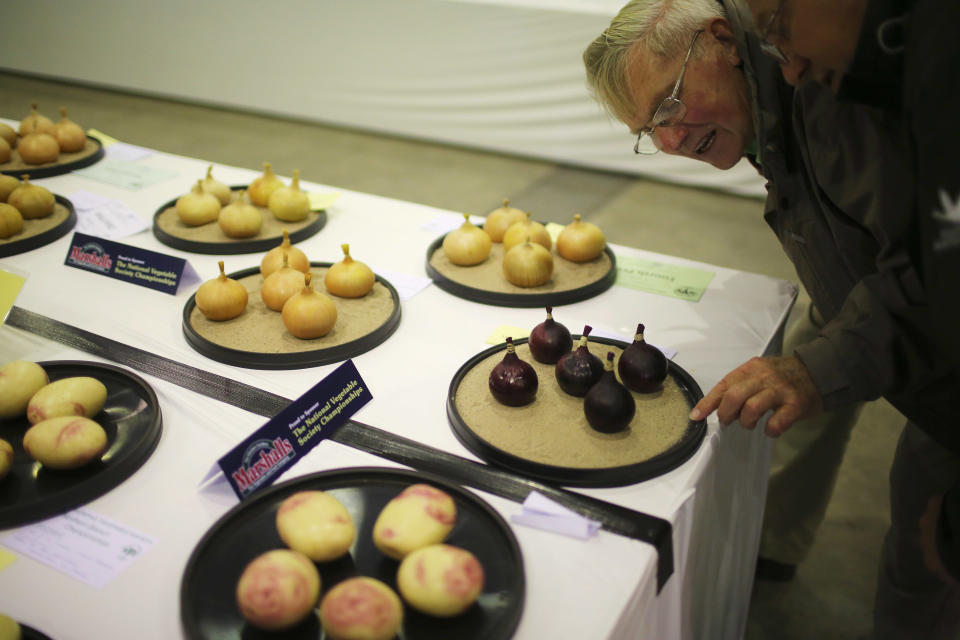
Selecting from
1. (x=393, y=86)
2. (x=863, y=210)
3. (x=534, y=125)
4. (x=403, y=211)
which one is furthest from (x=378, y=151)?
(x=863, y=210)

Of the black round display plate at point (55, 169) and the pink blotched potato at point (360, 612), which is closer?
the pink blotched potato at point (360, 612)

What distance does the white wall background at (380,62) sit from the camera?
3.82 meters

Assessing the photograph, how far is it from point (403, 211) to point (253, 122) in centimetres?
338

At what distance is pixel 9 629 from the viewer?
2.37 feet

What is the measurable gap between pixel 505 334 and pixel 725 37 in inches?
23.4

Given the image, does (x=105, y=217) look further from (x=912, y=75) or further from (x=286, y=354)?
(x=912, y=75)

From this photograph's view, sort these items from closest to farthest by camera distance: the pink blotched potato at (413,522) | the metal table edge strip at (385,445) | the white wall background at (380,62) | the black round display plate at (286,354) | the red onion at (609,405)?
the pink blotched potato at (413,522) → the metal table edge strip at (385,445) → the red onion at (609,405) → the black round display plate at (286,354) → the white wall background at (380,62)

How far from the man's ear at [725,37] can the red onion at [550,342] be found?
1.61 ft

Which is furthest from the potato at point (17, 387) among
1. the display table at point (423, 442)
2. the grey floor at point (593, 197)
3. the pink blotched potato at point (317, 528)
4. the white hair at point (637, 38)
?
the grey floor at point (593, 197)

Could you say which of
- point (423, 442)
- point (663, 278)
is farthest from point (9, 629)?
point (663, 278)

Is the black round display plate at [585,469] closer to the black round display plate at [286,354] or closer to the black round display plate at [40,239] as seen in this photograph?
the black round display plate at [286,354]

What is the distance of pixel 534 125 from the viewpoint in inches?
161

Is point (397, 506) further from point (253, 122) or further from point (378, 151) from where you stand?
point (253, 122)

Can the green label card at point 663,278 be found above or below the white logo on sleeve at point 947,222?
below
